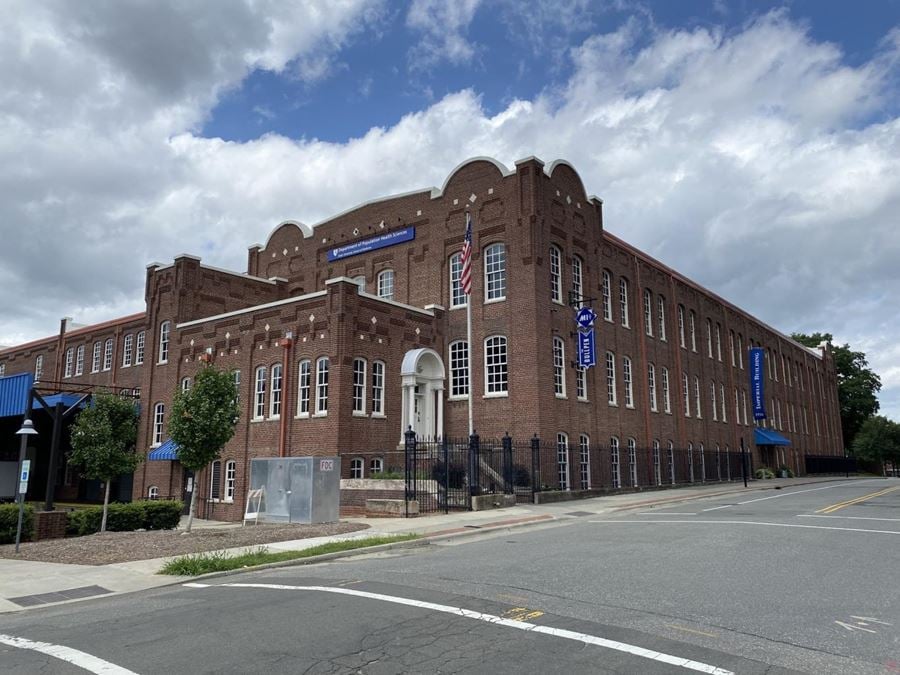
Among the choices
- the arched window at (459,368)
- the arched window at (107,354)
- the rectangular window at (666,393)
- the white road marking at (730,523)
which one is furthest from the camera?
the arched window at (107,354)

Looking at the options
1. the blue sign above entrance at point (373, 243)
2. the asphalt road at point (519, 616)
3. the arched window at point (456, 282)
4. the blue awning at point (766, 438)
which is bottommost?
the asphalt road at point (519, 616)

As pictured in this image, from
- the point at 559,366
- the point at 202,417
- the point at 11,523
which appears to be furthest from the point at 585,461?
the point at 11,523

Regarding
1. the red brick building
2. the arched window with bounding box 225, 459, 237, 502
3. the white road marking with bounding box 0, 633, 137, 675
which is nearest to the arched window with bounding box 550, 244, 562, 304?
the red brick building

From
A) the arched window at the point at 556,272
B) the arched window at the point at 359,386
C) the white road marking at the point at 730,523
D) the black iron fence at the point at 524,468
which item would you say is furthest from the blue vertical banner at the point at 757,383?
the white road marking at the point at 730,523

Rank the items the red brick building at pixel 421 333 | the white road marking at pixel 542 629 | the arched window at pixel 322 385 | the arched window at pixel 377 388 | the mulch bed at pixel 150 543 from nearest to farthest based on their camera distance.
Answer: the white road marking at pixel 542 629 → the mulch bed at pixel 150 543 → the arched window at pixel 322 385 → the arched window at pixel 377 388 → the red brick building at pixel 421 333

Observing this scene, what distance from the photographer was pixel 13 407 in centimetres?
3048

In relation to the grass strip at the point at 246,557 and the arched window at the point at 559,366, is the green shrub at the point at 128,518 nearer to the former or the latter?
the grass strip at the point at 246,557

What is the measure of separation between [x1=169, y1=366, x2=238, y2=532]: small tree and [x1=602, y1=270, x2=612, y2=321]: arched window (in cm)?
1973

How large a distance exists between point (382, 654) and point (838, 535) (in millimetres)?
11200

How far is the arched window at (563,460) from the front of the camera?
2783 centimetres

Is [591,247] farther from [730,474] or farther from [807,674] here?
[807,674]

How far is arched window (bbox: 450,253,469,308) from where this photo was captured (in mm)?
30328

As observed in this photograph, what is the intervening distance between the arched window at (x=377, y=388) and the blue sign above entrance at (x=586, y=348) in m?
8.15

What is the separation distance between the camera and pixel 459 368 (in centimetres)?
2986
